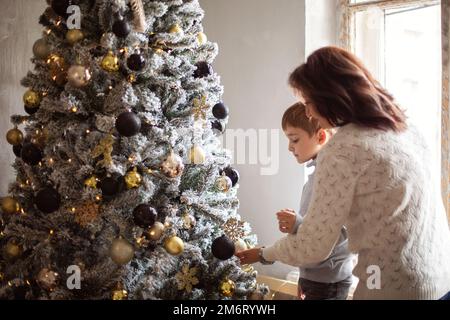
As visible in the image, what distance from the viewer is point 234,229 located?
186 centimetres

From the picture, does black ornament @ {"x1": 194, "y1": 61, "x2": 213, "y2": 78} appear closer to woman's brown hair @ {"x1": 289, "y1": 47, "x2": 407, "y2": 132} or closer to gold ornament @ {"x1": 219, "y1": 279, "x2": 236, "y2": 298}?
woman's brown hair @ {"x1": 289, "y1": 47, "x2": 407, "y2": 132}

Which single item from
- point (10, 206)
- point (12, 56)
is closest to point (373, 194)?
point (10, 206)

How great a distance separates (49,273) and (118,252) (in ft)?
0.77

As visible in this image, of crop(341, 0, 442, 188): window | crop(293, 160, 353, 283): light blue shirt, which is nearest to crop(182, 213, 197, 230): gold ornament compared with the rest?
crop(293, 160, 353, 283): light blue shirt

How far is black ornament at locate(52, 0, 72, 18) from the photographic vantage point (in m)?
1.70

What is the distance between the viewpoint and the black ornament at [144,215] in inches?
62.6

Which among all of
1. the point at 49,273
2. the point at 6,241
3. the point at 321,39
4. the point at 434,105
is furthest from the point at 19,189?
the point at 434,105

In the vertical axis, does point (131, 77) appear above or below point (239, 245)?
above

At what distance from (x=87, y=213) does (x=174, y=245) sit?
296 millimetres

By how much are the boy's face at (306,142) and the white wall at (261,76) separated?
0.79 meters

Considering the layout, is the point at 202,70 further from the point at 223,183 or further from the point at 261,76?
the point at 261,76

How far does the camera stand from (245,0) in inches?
107

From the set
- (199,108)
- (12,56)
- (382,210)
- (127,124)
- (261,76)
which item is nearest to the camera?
(382,210)

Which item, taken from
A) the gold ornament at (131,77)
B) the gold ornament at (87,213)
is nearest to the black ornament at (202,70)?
the gold ornament at (131,77)
